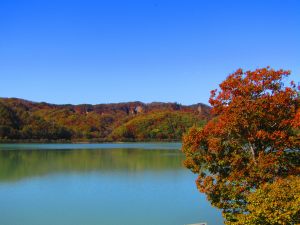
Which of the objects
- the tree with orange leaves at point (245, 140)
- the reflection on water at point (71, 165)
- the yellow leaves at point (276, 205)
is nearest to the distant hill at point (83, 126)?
the reflection on water at point (71, 165)

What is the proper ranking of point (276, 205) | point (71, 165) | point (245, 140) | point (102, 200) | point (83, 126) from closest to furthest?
point (276, 205)
point (245, 140)
point (102, 200)
point (71, 165)
point (83, 126)

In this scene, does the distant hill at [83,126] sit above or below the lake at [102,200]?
above

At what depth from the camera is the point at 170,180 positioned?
80.1 feet

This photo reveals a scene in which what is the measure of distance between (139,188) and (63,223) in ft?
27.5

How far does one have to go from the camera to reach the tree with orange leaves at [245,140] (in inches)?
359

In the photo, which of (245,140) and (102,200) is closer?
(245,140)

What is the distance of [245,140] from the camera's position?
9648mm

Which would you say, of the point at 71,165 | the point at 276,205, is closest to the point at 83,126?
the point at 71,165

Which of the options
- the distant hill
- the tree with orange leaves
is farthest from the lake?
the distant hill

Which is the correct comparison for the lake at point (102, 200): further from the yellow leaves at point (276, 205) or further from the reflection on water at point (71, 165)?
the yellow leaves at point (276, 205)

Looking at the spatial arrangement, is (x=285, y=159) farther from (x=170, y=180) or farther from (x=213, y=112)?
(x=170, y=180)

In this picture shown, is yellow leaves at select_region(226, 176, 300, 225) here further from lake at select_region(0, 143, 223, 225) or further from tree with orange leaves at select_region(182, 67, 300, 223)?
lake at select_region(0, 143, 223, 225)

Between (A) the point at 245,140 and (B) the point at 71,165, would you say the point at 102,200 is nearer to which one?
(A) the point at 245,140

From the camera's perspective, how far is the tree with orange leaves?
9.12m
